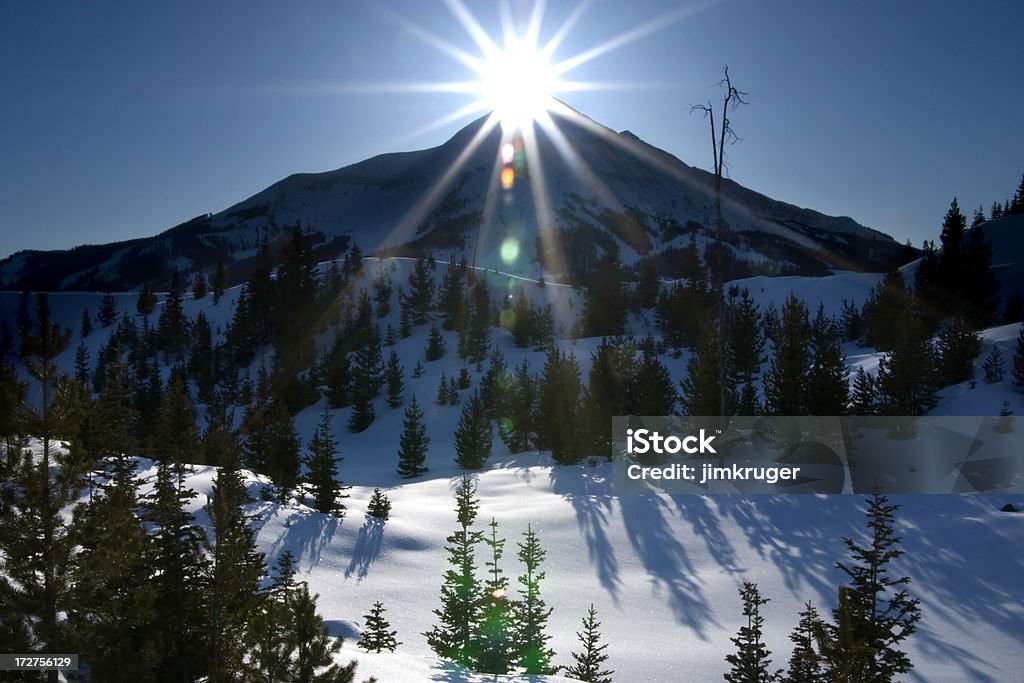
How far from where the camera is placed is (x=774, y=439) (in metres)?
20.4

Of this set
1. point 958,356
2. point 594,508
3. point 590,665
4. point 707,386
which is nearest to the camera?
point 590,665

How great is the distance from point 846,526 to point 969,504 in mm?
3773

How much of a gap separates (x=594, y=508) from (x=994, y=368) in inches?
756

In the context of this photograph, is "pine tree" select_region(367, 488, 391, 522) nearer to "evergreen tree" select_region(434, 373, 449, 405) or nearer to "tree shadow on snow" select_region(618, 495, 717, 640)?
"tree shadow on snow" select_region(618, 495, 717, 640)

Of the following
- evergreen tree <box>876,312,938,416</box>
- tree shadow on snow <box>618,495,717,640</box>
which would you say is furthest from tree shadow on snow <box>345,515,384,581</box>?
evergreen tree <box>876,312,938,416</box>

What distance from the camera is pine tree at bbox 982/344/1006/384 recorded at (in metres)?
23.4

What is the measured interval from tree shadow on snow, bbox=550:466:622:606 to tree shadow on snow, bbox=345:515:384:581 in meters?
6.01

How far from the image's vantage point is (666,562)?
1471 centimetres

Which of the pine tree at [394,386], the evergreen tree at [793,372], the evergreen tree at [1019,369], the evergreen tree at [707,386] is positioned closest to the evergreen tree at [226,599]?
the evergreen tree at [793,372]

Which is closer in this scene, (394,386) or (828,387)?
(828,387)

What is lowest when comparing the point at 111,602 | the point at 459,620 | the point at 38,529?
the point at 459,620

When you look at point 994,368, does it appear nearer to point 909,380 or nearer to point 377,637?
point 909,380

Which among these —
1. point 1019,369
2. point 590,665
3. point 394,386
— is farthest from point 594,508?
point 394,386

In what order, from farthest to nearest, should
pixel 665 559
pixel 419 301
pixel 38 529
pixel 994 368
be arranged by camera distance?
pixel 419 301 < pixel 994 368 < pixel 665 559 < pixel 38 529
